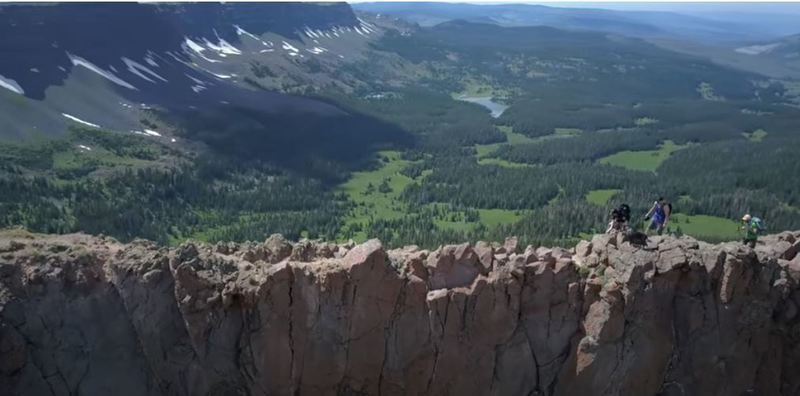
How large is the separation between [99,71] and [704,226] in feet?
475

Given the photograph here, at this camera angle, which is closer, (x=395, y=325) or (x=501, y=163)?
(x=395, y=325)

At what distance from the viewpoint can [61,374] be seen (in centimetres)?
3022

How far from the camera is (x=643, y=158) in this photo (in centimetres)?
16500

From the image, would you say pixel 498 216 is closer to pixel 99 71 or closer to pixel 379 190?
pixel 379 190

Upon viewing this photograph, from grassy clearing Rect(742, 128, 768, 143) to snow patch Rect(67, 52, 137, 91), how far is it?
159 meters

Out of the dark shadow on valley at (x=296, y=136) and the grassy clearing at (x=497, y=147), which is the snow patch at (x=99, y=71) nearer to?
the dark shadow on valley at (x=296, y=136)

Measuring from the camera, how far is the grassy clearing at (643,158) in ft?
512

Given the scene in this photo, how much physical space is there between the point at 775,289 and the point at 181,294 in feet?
86.7

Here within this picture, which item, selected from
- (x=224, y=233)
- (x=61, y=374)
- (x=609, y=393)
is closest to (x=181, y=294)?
(x=61, y=374)

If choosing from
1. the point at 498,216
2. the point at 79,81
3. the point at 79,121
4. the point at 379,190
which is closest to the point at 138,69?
the point at 79,81

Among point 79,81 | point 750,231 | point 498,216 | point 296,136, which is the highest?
point 750,231

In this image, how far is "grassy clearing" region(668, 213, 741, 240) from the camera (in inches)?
3799

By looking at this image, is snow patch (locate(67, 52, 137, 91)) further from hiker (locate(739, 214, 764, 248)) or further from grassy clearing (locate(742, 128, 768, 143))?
hiker (locate(739, 214, 764, 248))

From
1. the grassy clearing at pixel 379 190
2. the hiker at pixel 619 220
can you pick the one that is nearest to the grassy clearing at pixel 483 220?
the grassy clearing at pixel 379 190
